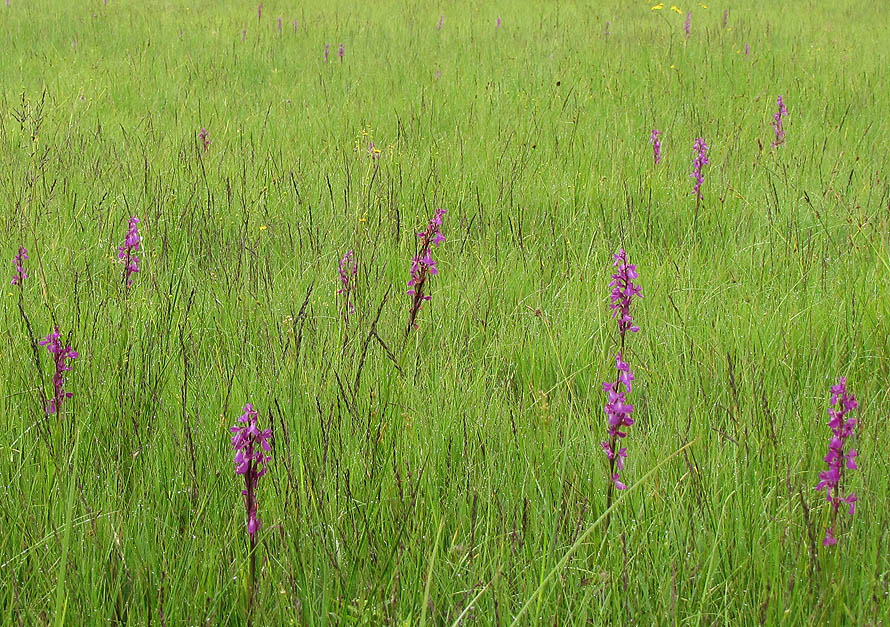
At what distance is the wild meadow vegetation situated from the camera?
4.50 feet

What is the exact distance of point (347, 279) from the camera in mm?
2346

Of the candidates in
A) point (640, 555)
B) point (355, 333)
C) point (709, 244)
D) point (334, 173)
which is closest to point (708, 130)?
point (709, 244)

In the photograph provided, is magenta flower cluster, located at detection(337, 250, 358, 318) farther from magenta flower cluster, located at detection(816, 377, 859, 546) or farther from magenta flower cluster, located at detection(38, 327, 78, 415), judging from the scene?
magenta flower cluster, located at detection(816, 377, 859, 546)

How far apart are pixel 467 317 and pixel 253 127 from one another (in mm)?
2839

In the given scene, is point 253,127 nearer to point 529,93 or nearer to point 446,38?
point 529,93

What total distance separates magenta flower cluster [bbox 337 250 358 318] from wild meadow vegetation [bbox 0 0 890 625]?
2 cm

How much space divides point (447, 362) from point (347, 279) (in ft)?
1.42

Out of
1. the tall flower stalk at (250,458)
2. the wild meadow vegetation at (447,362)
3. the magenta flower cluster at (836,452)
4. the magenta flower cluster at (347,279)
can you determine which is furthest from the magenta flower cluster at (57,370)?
the magenta flower cluster at (836,452)

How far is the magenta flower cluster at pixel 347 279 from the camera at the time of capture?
91.9 inches

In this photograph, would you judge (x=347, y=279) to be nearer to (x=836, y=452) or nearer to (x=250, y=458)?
(x=250, y=458)

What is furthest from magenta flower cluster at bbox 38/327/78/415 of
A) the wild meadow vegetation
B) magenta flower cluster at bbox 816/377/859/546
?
magenta flower cluster at bbox 816/377/859/546

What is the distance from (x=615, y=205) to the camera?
3.59m

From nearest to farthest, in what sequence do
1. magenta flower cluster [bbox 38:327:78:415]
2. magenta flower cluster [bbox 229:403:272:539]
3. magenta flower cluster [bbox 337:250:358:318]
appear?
magenta flower cluster [bbox 229:403:272:539], magenta flower cluster [bbox 38:327:78:415], magenta flower cluster [bbox 337:250:358:318]

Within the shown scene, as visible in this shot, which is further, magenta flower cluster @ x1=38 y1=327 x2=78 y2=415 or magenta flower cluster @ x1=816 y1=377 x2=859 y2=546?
magenta flower cluster @ x1=38 y1=327 x2=78 y2=415
